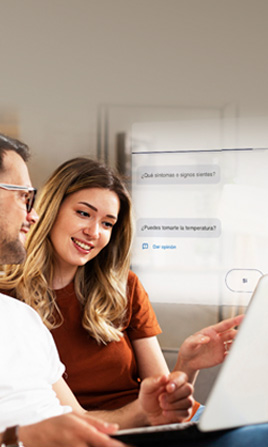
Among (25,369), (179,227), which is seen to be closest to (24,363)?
(25,369)

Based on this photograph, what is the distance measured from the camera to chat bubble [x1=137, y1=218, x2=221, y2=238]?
250 cm

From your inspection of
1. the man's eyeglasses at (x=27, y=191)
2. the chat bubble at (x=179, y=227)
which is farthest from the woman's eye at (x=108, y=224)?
the man's eyeglasses at (x=27, y=191)

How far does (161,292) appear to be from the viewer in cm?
259

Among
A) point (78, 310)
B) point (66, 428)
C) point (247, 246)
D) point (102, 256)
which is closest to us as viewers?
point (66, 428)

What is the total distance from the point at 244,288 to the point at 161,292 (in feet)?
1.29

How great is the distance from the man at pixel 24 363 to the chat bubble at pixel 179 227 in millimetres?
964

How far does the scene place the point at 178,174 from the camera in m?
2.54

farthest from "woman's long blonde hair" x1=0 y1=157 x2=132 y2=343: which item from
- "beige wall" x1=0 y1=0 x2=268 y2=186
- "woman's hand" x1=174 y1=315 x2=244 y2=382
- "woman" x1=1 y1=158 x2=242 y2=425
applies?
"woman's hand" x1=174 y1=315 x2=244 y2=382

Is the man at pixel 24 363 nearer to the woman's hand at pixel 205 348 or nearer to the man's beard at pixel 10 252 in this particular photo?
the man's beard at pixel 10 252

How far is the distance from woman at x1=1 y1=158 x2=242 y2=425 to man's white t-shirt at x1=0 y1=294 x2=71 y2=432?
443 millimetres

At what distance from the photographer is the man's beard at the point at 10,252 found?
1622 millimetres

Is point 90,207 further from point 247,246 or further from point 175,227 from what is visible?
point 247,246

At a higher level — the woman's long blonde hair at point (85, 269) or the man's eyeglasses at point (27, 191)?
the man's eyeglasses at point (27, 191)

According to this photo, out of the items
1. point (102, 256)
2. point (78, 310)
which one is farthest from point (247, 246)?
point (78, 310)
